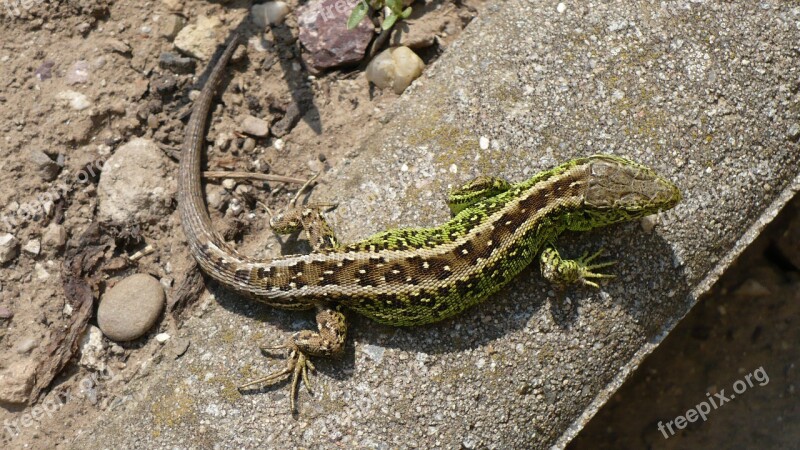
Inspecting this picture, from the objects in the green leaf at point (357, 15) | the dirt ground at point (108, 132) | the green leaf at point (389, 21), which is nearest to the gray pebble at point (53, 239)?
the dirt ground at point (108, 132)

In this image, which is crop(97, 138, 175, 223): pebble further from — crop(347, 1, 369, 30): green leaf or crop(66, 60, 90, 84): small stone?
crop(347, 1, 369, 30): green leaf

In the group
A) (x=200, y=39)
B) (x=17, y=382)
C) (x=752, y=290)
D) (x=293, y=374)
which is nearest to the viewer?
(x=293, y=374)

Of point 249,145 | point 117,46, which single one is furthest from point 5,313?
point 117,46

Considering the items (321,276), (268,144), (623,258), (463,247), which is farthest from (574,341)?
(268,144)

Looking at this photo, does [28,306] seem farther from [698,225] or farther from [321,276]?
→ [698,225]

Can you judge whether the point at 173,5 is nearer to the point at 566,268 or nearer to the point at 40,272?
the point at 40,272

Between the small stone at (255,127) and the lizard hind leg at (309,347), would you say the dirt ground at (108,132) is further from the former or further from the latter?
the lizard hind leg at (309,347)
